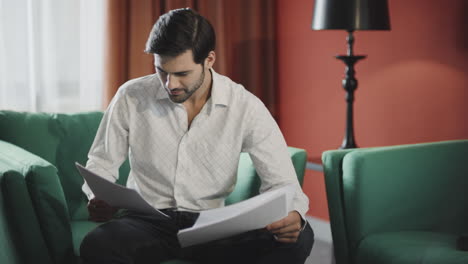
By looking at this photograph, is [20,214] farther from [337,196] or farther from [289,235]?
[337,196]

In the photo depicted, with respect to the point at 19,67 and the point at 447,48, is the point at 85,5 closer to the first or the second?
the point at 19,67

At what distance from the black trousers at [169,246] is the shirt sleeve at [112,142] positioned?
179mm

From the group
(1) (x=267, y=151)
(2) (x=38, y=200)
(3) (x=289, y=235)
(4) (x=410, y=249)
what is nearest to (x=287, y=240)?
(3) (x=289, y=235)

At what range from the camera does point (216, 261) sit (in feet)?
5.91

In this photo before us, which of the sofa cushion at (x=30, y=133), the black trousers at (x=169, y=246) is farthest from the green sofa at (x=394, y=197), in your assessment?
the sofa cushion at (x=30, y=133)

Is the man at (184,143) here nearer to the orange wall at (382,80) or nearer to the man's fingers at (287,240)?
the man's fingers at (287,240)

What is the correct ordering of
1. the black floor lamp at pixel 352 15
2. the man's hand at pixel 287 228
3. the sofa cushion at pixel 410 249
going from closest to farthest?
1. the man's hand at pixel 287 228
2. the sofa cushion at pixel 410 249
3. the black floor lamp at pixel 352 15

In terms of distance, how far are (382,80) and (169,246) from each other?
5.58ft

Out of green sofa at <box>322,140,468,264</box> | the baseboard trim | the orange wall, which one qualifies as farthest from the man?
the baseboard trim

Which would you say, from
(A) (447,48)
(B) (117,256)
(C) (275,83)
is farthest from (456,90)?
(B) (117,256)

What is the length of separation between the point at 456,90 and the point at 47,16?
1.85 m

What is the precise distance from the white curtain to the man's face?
4.09 ft

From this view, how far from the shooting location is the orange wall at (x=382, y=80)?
9.33 ft

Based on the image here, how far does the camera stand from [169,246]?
1.82 metres
